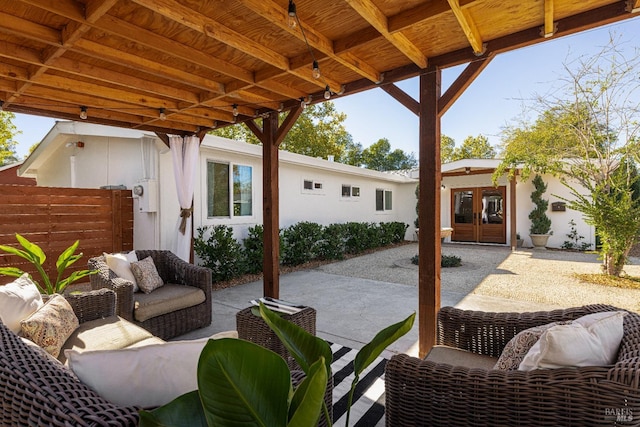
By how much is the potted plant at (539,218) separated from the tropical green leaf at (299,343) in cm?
1224

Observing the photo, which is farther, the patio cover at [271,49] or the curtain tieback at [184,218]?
the curtain tieback at [184,218]

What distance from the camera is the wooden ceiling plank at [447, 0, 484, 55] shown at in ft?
6.89

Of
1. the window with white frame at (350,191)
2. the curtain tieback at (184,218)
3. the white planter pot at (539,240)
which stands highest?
the window with white frame at (350,191)

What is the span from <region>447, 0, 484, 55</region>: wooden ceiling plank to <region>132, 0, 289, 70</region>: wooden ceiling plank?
1465 millimetres

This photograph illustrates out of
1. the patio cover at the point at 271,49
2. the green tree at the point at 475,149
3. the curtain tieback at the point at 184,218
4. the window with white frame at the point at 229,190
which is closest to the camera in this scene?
the patio cover at the point at 271,49

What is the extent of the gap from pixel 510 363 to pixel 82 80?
437 cm

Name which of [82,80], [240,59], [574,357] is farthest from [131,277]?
[574,357]

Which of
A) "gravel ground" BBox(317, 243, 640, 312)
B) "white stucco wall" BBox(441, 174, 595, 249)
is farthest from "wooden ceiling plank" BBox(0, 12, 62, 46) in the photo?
"white stucco wall" BBox(441, 174, 595, 249)

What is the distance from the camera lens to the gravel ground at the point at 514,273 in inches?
205

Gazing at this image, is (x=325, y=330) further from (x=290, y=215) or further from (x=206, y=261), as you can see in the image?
(x=290, y=215)

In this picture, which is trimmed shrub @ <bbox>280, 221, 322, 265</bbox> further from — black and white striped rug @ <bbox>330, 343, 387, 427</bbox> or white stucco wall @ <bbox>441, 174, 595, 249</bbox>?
white stucco wall @ <bbox>441, 174, 595, 249</bbox>

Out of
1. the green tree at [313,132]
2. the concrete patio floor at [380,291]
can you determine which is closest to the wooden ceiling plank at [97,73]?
the concrete patio floor at [380,291]

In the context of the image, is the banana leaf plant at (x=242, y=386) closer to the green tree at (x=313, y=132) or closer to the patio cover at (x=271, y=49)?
the patio cover at (x=271, y=49)

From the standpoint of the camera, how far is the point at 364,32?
8.44ft
